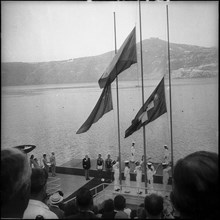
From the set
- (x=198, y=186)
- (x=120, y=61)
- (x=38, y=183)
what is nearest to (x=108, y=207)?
(x=38, y=183)

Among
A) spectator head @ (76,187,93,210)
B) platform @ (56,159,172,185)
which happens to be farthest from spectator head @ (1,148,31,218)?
platform @ (56,159,172,185)

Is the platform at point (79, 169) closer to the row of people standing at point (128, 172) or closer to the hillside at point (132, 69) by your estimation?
the row of people standing at point (128, 172)

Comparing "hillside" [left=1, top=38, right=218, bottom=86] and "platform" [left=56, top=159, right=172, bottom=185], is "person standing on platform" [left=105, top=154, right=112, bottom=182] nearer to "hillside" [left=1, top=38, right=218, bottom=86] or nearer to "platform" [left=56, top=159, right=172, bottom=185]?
"platform" [left=56, top=159, right=172, bottom=185]

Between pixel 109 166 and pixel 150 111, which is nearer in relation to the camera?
pixel 150 111

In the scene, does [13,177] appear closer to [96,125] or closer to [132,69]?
[96,125]

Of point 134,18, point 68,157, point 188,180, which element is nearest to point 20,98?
point 68,157

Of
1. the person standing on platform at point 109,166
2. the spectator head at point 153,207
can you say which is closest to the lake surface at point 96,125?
the person standing on platform at point 109,166

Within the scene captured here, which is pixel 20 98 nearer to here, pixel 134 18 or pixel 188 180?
pixel 134 18
